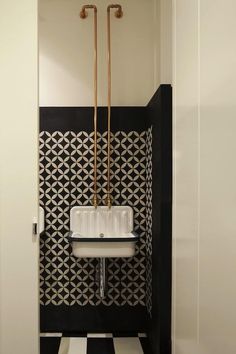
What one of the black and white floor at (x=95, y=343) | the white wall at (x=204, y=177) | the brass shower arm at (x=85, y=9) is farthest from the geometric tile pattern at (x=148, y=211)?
the brass shower arm at (x=85, y=9)

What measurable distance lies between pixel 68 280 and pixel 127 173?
0.96 metres

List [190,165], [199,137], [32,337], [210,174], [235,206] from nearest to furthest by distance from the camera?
[235,206] → [210,174] → [199,137] → [190,165] → [32,337]

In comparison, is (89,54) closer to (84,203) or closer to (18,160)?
(84,203)

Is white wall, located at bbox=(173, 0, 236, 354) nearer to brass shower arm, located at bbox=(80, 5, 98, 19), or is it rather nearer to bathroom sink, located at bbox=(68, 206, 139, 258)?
bathroom sink, located at bbox=(68, 206, 139, 258)

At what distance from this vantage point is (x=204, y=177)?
1.00m

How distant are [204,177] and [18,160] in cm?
99

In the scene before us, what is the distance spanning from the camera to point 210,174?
93 cm

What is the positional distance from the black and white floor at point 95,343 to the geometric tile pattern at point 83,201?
0.79ft

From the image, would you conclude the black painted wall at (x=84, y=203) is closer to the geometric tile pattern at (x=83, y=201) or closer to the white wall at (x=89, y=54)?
the geometric tile pattern at (x=83, y=201)

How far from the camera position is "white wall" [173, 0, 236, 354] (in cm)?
78

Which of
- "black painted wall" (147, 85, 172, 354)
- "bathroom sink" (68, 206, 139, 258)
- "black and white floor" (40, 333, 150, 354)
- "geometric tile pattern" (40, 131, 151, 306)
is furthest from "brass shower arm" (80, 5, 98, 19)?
"black and white floor" (40, 333, 150, 354)

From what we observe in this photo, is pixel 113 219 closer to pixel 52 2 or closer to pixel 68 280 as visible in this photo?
pixel 68 280

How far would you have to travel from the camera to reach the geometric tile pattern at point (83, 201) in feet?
8.50

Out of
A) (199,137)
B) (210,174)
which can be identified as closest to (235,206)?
(210,174)
